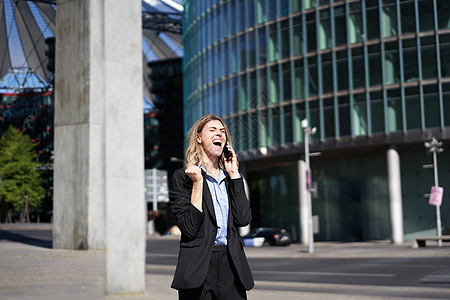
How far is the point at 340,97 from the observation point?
46.2 m

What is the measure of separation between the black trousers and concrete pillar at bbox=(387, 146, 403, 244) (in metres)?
41.8

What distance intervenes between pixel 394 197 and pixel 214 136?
42.2 meters

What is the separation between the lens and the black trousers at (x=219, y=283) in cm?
428

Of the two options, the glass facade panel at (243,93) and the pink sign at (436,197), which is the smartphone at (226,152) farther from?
the glass facade panel at (243,93)

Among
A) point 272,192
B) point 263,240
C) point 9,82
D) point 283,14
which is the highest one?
point 9,82

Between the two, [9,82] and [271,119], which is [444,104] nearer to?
[271,119]

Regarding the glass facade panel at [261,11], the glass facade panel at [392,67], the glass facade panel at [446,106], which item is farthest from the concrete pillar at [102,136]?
the glass facade panel at [261,11]

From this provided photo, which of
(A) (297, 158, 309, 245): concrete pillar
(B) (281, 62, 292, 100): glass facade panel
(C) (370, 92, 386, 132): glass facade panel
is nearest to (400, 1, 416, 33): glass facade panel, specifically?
(C) (370, 92, 386, 132): glass facade panel

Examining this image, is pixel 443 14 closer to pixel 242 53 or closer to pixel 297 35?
pixel 297 35

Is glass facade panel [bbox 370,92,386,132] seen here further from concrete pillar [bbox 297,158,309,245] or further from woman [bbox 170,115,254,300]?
woman [bbox 170,115,254,300]

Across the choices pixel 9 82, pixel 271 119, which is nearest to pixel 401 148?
pixel 271 119

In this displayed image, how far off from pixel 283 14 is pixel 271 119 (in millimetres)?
8394

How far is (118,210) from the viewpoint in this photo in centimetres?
1063

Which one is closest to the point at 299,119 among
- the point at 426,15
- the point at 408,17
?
the point at 408,17
